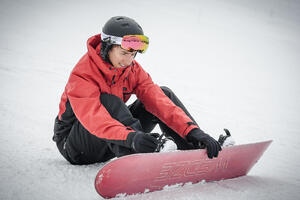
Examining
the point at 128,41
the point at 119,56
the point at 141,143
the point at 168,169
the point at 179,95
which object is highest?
the point at 128,41

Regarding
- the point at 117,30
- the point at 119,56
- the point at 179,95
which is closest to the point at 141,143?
the point at 119,56

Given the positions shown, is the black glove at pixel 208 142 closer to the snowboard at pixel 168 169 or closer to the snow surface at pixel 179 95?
the snowboard at pixel 168 169

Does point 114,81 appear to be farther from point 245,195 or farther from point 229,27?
point 229,27

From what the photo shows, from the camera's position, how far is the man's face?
5.67 ft

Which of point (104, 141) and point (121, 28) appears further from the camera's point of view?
point (121, 28)

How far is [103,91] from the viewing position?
5.72 feet

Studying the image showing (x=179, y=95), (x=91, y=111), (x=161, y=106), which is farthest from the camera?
(x=179, y=95)

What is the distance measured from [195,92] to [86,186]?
495 cm

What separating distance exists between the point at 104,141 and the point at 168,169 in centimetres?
48

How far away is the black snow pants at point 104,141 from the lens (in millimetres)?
1600

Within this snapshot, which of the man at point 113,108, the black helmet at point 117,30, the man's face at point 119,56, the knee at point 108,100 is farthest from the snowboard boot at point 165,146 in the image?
the black helmet at point 117,30

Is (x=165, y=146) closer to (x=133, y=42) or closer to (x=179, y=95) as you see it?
(x=133, y=42)

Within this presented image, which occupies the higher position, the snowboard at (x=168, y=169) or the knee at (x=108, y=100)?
the knee at (x=108, y=100)

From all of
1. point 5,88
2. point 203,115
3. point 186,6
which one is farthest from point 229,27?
point 5,88
